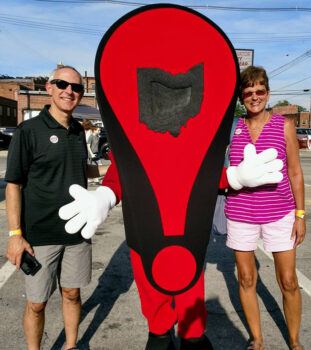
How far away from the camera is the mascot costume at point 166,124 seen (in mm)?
1577

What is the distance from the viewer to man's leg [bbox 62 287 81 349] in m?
2.20

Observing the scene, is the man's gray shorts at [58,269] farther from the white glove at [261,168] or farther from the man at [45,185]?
the white glove at [261,168]

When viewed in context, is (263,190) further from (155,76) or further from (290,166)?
(155,76)

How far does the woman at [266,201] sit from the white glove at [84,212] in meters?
0.90

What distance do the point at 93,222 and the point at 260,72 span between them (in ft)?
4.06

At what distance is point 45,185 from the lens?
1997 millimetres

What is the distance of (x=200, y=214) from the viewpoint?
162 cm

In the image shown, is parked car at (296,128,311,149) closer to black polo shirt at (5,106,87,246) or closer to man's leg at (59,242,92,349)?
man's leg at (59,242,92,349)

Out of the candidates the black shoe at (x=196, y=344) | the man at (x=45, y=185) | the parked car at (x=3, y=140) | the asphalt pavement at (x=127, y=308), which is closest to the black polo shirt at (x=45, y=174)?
the man at (x=45, y=185)

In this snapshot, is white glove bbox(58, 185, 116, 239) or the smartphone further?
the smartphone

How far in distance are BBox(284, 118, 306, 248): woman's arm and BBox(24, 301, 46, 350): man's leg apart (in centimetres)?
149

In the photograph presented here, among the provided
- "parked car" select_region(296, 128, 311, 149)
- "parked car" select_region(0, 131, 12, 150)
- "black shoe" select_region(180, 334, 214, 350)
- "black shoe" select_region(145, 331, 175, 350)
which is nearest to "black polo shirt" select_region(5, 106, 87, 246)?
"black shoe" select_region(145, 331, 175, 350)

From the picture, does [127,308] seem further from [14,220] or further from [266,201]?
[266,201]

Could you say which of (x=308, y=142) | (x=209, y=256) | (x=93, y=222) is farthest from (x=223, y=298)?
(x=308, y=142)
